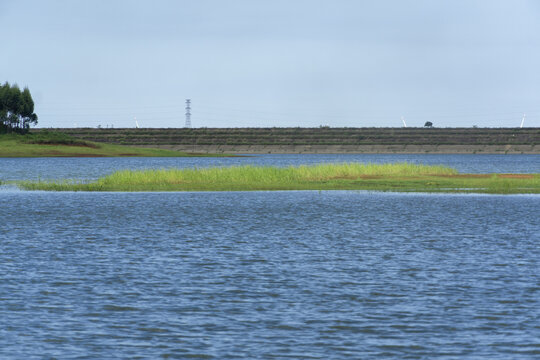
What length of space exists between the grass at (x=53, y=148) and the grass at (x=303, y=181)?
299 ft

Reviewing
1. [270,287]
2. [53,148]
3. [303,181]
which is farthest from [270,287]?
[53,148]

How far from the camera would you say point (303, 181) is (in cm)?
6319

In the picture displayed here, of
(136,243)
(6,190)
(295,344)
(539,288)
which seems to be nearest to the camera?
(295,344)

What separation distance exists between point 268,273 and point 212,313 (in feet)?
16.8

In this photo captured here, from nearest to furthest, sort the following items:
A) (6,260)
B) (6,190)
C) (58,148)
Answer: (6,260), (6,190), (58,148)

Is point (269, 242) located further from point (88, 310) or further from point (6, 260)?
point (88, 310)

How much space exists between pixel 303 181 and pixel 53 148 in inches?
4156

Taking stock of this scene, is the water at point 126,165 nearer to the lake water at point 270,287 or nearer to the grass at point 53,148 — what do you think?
the grass at point 53,148

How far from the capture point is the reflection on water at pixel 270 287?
46.8ft

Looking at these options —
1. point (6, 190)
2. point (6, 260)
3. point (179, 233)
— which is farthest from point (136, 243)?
point (6, 190)

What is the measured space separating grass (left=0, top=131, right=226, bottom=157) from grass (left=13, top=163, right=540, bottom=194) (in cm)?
9109

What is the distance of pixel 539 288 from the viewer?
63.4 feet

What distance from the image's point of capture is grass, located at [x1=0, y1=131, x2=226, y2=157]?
154 meters
